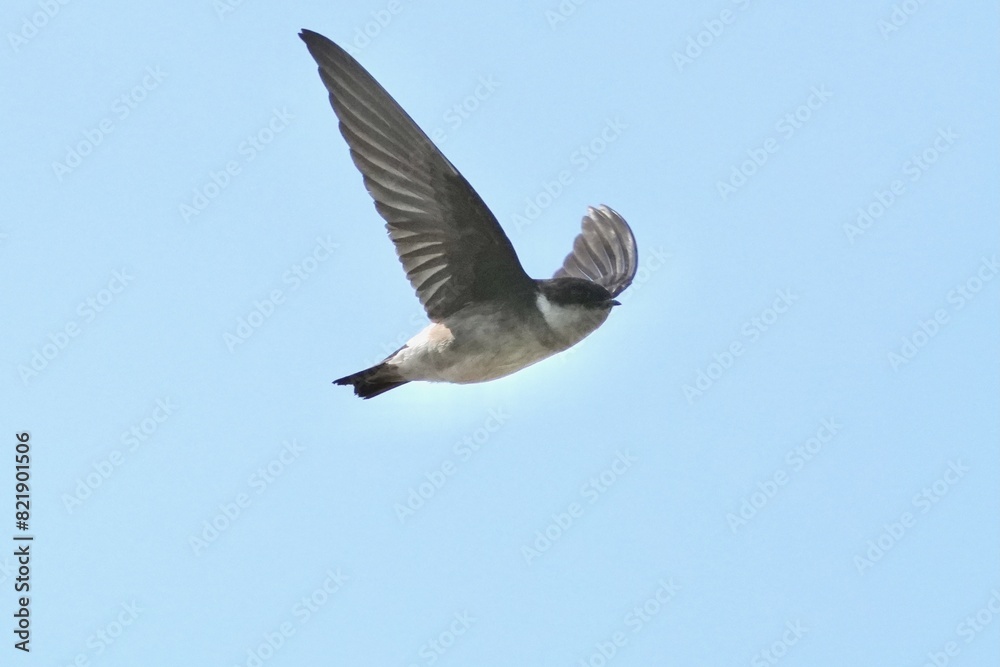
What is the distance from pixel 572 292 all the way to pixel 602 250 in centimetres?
180

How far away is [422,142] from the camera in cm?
775

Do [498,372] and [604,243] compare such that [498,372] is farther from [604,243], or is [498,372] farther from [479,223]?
[604,243]

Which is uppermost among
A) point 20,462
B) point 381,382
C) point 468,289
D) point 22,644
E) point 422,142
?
point 422,142

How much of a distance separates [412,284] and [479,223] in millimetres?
570

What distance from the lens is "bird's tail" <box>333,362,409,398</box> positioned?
27.3 feet

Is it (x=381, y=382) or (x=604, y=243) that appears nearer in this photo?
(x=381, y=382)

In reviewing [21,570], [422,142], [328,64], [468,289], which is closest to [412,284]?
[468,289]

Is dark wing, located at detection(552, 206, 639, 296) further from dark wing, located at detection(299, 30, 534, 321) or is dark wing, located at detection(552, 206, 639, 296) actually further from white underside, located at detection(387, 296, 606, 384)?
dark wing, located at detection(299, 30, 534, 321)

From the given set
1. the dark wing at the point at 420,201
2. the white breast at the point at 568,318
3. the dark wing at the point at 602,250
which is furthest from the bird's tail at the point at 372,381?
the dark wing at the point at 602,250

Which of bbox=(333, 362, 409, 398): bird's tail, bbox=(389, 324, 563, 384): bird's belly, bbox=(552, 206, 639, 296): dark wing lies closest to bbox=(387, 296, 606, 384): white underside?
bbox=(389, 324, 563, 384): bird's belly

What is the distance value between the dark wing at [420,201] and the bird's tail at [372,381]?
1.40ft

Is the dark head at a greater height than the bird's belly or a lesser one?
greater

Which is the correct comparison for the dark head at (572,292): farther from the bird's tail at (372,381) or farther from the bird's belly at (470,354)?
the bird's tail at (372,381)

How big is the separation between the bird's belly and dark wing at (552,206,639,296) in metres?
1.59
